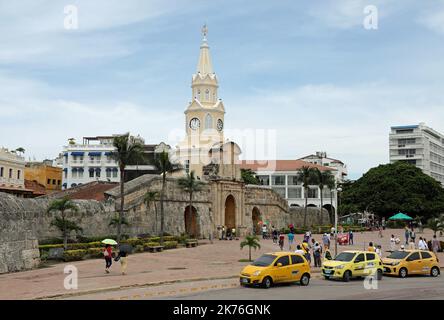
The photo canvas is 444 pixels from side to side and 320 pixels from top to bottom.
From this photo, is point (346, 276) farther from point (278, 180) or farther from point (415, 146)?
point (415, 146)

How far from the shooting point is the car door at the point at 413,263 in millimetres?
24486

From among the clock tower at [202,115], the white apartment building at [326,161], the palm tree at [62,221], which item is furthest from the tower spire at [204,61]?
the white apartment building at [326,161]

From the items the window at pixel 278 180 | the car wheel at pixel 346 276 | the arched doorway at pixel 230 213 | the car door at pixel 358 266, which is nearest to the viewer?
the car wheel at pixel 346 276

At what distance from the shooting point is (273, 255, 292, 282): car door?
20359mm

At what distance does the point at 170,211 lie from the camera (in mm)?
44469

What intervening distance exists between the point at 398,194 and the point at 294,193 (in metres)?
24.3

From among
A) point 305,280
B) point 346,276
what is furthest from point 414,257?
point 305,280

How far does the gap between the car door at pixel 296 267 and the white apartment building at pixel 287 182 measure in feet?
226

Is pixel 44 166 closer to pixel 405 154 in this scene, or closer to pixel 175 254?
pixel 175 254

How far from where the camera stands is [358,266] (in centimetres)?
2272

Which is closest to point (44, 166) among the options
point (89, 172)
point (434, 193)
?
point (89, 172)

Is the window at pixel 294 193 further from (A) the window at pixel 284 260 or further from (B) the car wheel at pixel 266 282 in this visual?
(B) the car wheel at pixel 266 282

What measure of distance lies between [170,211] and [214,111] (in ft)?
55.7

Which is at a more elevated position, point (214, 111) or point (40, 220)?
point (214, 111)
